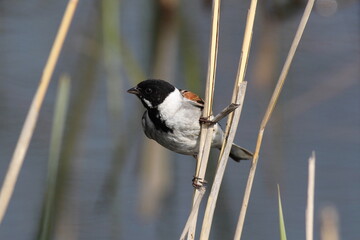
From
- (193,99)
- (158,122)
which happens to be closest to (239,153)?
(193,99)

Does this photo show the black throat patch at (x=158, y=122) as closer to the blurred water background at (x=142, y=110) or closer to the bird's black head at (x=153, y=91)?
the bird's black head at (x=153, y=91)

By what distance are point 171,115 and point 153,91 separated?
122 mm

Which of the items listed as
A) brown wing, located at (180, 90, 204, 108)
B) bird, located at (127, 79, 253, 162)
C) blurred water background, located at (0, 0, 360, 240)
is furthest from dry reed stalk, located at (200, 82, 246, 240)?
blurred water background, located at (0, 0, 360, 240)

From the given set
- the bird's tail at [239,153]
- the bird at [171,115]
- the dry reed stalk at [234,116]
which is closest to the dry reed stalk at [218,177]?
the dry reed stalk at [234,116]

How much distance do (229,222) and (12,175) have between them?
8.67 ft

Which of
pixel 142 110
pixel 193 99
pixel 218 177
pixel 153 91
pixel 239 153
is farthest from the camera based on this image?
pixel 142 110

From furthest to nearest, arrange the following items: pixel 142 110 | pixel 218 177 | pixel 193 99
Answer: pixel 142 110, pixel 193 99, pixel 218 177

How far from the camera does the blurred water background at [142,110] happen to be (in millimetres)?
5484

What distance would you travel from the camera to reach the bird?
3707mm

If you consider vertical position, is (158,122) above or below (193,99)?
below

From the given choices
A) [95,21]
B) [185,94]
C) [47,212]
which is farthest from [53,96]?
[47,212]

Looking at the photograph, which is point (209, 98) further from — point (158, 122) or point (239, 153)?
point (239, 153)

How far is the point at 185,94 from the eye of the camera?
3887 millimetres

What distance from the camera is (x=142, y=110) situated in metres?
6.11
